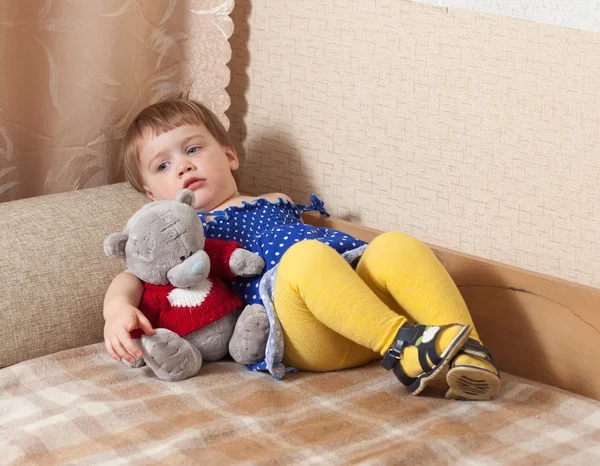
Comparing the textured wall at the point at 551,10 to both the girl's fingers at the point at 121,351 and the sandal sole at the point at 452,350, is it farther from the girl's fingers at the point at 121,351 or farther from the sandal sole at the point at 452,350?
the girl's fingers at the point at 121,351

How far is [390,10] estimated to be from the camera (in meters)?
1.54

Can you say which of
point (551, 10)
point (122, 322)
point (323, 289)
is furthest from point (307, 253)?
point (551, 10)

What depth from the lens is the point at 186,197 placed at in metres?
1.40

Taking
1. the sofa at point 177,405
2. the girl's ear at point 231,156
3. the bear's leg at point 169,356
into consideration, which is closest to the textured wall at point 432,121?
the girl's ear at point 231,156

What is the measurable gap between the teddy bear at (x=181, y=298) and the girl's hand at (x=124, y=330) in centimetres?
2

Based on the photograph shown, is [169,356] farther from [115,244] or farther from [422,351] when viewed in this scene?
[422,351]

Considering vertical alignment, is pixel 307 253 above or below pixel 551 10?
below

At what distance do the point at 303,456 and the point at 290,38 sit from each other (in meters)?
0.93

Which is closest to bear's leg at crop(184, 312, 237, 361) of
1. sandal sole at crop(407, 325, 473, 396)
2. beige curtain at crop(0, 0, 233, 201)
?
sandal sole at crop(407, 325, 473, 396)

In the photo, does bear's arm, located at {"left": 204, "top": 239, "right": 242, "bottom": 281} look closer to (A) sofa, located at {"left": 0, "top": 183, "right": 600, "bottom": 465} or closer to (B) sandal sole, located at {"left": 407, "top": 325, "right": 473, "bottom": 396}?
(A) sofa, located at {"left": 0, "top": 183, "right": 600, "bottom": 465}

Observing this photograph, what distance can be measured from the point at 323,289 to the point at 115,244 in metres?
0.33

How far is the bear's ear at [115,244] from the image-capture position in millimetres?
1317

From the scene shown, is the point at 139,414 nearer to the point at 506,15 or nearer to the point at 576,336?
the point at 576,336

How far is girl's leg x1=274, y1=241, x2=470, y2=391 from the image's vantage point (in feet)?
4.03
